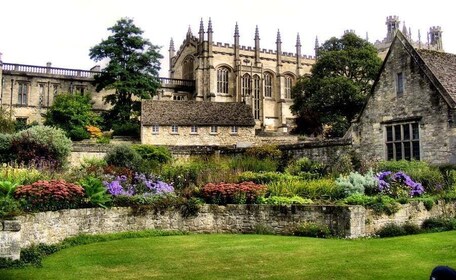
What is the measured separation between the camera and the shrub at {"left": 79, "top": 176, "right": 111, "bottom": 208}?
16.8 meters

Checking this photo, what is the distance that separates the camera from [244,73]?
76.3 metres

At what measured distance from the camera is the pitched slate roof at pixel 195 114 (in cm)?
4538

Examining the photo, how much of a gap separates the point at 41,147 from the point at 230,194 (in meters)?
17.0

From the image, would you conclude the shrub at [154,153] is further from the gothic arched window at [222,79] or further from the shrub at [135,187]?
the gothic arched window at [222,79]

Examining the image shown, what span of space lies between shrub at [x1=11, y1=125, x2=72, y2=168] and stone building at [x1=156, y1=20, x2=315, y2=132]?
37.0 m

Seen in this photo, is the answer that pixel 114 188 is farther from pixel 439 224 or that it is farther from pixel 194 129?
pixel 194 129

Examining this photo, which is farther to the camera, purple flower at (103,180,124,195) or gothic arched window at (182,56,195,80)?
gothic arched window at (182,56,195,80)

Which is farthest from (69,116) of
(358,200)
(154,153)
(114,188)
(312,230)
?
(312,230)

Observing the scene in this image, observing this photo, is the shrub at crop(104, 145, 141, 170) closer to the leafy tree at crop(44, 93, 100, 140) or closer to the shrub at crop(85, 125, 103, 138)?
the shrub at crop(85, 125, 103, 138)

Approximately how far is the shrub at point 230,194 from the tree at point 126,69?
37782 millimetres

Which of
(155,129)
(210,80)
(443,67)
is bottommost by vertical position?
(155,129)

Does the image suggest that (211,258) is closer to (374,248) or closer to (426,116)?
(374,248)

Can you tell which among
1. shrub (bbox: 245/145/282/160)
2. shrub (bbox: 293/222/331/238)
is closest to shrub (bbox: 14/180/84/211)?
shrub (bbox: 293/222/331/238)

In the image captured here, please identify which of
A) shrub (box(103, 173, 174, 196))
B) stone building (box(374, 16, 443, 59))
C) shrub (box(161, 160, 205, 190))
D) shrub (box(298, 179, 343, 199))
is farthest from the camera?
stone building (box(374, 16, 443, 59))
